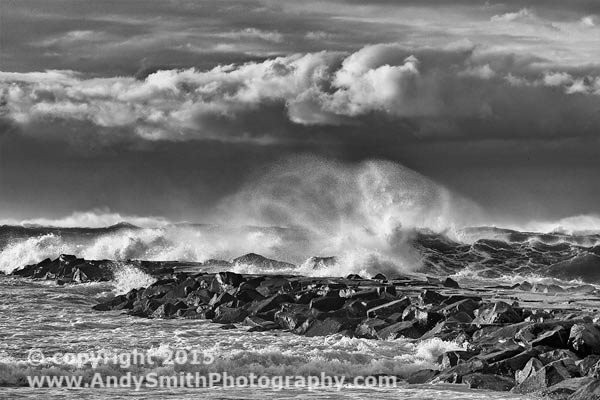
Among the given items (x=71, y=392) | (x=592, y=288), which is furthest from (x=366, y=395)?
(x=592, y=288)

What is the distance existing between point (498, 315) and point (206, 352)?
25.6 feet

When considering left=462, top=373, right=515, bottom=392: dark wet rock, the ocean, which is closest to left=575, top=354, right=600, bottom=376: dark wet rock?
left=462, top=373, right=515, bottom=392: dark wet rock

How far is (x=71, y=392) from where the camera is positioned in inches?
747

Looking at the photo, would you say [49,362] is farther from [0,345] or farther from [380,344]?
[380,344]

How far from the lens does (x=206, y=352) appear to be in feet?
75.2

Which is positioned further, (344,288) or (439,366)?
(344,288)

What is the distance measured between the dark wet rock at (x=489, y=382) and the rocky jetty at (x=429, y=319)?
0.02 meters

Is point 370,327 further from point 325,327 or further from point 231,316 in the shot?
point 231,316

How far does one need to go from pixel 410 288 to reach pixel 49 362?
17925 millimetres

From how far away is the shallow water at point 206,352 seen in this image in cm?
1884

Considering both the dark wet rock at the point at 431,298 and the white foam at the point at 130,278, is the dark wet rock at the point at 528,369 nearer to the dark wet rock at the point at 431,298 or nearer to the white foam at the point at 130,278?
the dark wet rock at the point at 431,298

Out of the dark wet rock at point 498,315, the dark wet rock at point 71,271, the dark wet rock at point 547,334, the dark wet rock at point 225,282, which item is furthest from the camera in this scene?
the dark wet rock at point 71,271

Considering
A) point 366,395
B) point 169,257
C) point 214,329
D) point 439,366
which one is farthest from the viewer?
point 169,257

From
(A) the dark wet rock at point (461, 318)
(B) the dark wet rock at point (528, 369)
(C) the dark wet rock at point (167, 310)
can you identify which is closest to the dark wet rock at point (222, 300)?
(C) the dark wet rock at point (167, 310)
